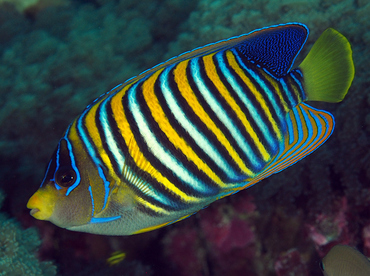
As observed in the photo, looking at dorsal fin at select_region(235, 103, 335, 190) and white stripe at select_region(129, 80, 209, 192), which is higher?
white stripe at select_region(129, 80, 209, 192)

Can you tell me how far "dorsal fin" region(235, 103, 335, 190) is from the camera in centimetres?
130

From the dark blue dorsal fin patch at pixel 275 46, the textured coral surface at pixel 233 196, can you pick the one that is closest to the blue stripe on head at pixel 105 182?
the dark blue dorsal fin patch at pixel 275 46

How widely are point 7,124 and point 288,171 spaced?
2526 millimetres

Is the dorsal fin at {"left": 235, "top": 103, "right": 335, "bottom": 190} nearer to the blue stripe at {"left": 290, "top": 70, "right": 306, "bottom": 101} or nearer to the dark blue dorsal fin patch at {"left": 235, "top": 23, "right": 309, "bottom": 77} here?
the blue stripe at {"left": 290, "top": 70, "right": 306, "bottom": 101}

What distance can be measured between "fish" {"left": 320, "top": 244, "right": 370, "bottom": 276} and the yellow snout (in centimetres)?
158

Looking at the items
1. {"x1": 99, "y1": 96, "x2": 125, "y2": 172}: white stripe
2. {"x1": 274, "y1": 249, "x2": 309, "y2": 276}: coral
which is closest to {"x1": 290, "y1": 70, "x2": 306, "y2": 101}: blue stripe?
{"x1": 99, "y1": 96, "x2": 125, "y2": 172}: white stripe

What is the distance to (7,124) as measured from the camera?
2889 millimetres

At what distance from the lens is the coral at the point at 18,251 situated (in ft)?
6.69

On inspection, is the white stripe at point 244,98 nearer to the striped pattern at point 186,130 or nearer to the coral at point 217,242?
the striped pattern at point 186,130

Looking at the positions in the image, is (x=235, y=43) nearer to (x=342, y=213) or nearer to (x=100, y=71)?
(x=342, y=213)

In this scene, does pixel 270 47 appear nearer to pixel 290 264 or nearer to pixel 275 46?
pixel 275 46

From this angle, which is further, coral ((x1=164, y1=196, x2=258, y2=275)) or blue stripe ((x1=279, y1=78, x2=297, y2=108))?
coral ((x1=164, y1=196, x2=258, y2=275))

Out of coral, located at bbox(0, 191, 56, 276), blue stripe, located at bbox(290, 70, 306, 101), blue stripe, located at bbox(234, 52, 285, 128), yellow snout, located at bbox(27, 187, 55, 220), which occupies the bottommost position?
coral, located at bbox(0, 191, 56, 276)

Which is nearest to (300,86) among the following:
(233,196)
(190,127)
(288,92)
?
(288,92)
